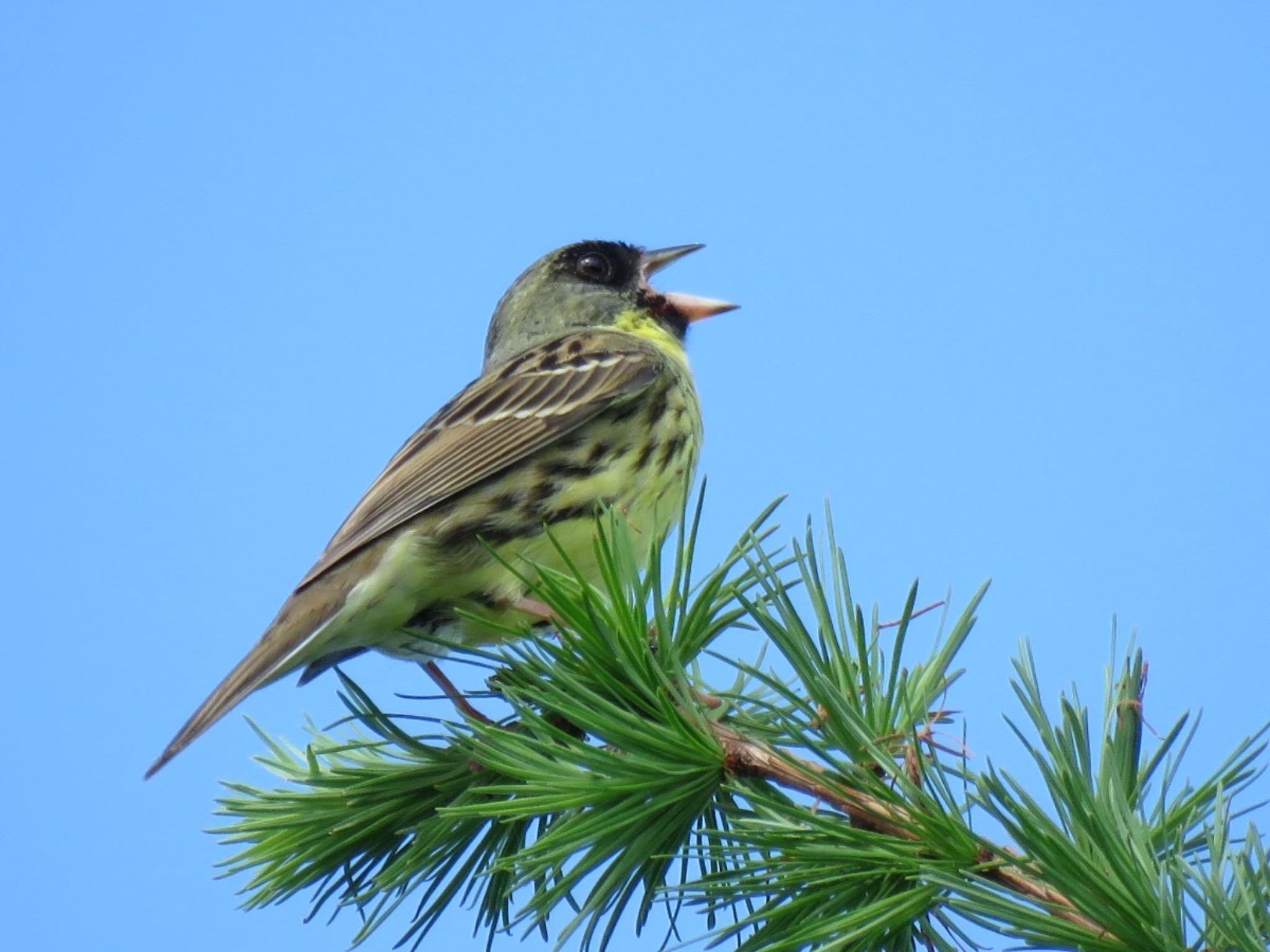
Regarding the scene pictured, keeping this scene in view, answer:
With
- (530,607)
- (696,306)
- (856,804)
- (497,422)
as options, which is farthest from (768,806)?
(696,306)

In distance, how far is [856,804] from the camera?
182 centimetres

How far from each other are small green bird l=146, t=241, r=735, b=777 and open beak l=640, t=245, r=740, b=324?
217 millimetres

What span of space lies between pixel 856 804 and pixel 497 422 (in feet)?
8.26

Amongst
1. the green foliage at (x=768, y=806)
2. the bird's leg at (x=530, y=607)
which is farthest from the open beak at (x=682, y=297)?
the green foliage at (x=768, y=806)

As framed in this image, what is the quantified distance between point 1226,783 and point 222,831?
1.66m

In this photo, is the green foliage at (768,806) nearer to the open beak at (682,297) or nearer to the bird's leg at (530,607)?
the bird's leg at (530,607)

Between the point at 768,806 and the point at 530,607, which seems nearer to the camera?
Answer: the point at 768,806

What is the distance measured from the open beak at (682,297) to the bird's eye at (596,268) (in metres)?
0.13

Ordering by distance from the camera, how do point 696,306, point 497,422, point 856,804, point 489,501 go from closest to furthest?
point 856,804 < point 489,501 < point 497,422 < point 696,306

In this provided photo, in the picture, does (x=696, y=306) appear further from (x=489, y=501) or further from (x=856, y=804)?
(x=856, y=804)

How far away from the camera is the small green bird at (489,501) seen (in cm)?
347

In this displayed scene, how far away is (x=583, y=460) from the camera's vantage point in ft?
13.0

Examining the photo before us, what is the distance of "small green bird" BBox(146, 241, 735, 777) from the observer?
3475 mm

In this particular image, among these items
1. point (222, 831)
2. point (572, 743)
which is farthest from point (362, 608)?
point (572, 743)
